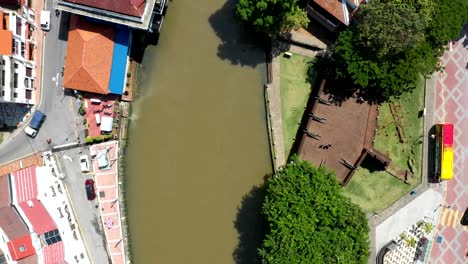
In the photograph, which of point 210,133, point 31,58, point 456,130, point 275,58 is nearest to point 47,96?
point 31,58

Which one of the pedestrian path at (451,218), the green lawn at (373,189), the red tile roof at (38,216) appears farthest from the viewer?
the pedestrian path at (451,218)

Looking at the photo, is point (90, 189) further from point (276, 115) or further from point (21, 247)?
point (276, 115)

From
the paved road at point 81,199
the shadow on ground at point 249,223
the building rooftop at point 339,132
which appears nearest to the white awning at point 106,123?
the paved road at point 81,199

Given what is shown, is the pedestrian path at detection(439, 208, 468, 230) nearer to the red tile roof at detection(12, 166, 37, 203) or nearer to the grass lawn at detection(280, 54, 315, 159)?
the grass lawn at detection(280, 54, 315, 159)

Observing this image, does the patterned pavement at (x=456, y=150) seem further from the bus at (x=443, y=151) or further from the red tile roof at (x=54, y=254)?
the red tile roof at (x=54, y=254)

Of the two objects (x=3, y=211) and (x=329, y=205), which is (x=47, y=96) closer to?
(x=3, y=211)

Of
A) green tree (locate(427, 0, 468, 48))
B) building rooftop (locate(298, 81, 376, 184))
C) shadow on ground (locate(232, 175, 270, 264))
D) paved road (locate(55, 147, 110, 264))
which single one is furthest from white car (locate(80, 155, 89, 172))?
green tree (locate(427, 0, 468, 48))

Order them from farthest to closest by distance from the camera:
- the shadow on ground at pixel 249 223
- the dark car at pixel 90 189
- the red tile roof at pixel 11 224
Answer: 1. the shadow on ground at pixel 249 223
2. the dark car at pixel 90 189
3. the red tile roof at pixel 11 224
